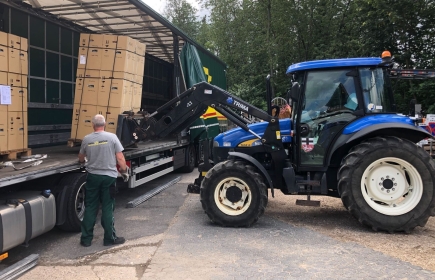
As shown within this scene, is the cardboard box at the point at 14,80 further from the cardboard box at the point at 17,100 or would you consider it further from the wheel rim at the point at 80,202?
the wheel rim at the point at 80,202

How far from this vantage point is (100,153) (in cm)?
481

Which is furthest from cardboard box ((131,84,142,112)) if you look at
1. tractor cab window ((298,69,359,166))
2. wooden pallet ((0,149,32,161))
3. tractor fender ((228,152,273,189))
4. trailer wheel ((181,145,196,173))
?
tractor cab window ((298,69,359,166))

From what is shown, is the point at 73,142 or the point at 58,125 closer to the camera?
the point at 73,142

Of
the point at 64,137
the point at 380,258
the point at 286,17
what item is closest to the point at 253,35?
the point at 286,17

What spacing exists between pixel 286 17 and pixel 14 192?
788 inches

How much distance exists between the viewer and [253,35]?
2575 cm

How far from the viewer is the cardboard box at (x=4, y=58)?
506cm

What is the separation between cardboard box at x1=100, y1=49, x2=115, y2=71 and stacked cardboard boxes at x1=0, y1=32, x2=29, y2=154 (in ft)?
4.85

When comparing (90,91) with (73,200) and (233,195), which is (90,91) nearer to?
(73,200)

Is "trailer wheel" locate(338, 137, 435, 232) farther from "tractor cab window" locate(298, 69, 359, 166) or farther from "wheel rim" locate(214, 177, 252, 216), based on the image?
"wheel rim" locate(214, 177, 252, 216)

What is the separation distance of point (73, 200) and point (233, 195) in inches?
88.0

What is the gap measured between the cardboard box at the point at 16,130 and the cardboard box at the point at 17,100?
72 millimetres

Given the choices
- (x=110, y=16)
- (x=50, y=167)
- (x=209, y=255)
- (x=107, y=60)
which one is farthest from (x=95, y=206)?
(x=110, y=16)

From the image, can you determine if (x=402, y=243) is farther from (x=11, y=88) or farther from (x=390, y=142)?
(x=11, y=88)
